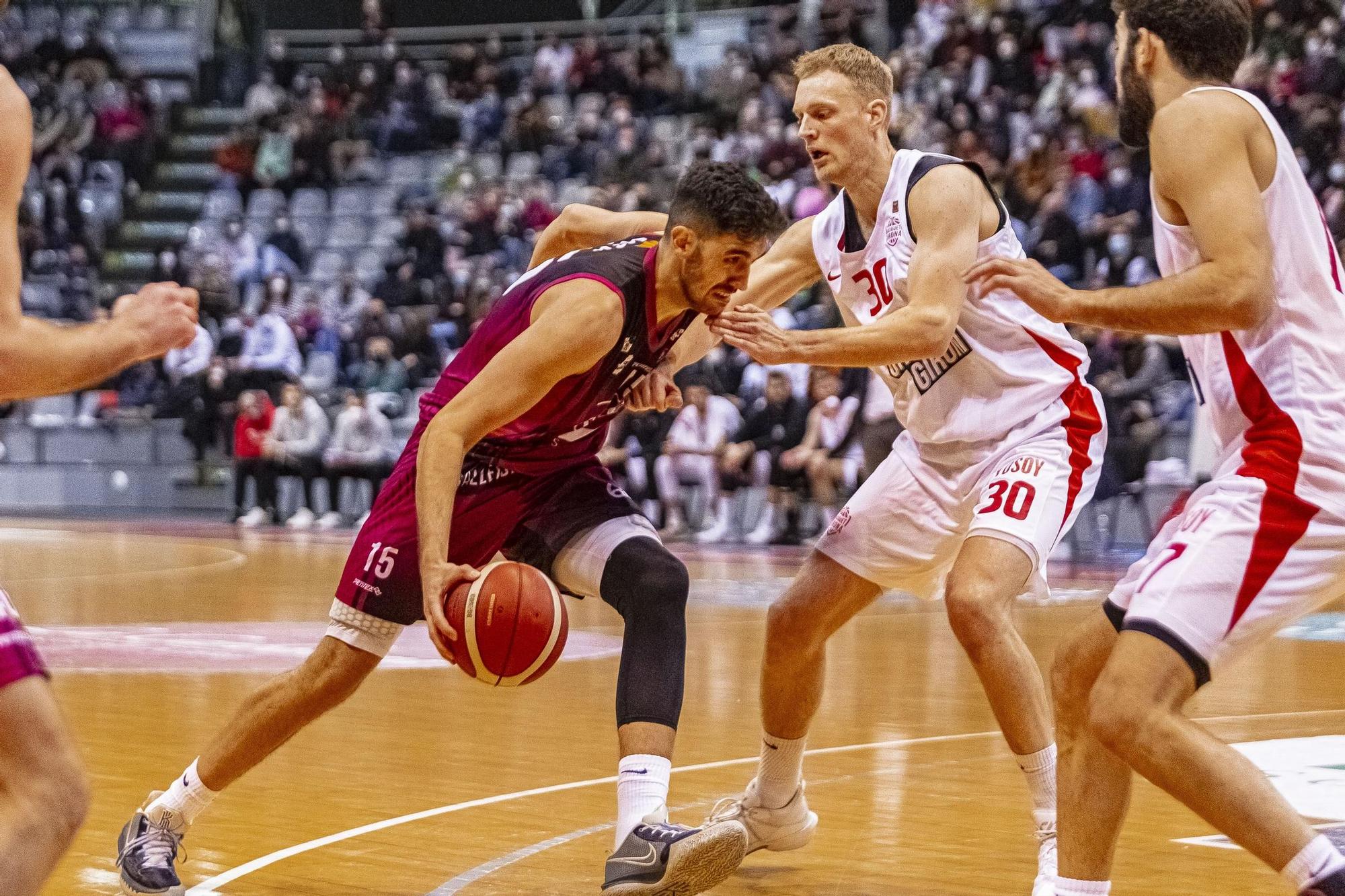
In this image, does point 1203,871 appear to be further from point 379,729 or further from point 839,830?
point 379,729

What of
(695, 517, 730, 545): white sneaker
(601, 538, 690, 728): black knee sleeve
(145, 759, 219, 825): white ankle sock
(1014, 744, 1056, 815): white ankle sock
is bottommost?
(695, 517, 730, 545): white sneaker

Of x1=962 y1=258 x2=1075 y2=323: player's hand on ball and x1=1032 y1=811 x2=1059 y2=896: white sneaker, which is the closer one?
x1=962 y1=258 x2=1075 y2=323: player's hand on ball

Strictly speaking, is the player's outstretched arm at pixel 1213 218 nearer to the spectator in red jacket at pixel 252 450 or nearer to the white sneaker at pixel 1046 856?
the white sneaker at pixel 1046 856

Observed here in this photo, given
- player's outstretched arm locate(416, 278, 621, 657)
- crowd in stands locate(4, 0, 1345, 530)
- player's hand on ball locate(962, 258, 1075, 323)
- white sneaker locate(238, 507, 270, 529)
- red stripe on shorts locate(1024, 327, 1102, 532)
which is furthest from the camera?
white sneaker locate(238, 507, 270, 529)

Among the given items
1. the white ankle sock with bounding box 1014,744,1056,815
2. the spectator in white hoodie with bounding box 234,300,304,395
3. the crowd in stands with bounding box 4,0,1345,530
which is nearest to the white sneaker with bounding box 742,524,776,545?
the crowd in stands with bounding box 4,0,1345,530

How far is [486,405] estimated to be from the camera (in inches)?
166

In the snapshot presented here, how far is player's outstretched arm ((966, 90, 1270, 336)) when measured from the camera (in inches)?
132

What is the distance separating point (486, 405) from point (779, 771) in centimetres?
139

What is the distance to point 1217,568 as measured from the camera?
3.37 metres

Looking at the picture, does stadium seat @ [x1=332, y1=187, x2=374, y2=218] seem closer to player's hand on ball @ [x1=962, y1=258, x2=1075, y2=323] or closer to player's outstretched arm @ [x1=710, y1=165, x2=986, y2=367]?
player's outstretched arm @ [x1=710, y1=165, x2=986, y2=367]

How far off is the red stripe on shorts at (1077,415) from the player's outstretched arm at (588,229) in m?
1.11

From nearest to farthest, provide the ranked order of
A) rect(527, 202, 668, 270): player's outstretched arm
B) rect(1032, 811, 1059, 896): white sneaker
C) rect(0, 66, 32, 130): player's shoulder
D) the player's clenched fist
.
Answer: rect(0, 66, 32, 130): player's shoulder < the player's clenched fist < rect(1032, 811, 1059, 896): white sneaker < rect(527, 202, 668, 270): player's outstretched arm

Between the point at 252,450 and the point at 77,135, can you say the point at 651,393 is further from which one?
the point at 77,135

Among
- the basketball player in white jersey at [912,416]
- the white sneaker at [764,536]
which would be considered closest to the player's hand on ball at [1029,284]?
the basketball player in white jersey at [912,416]
